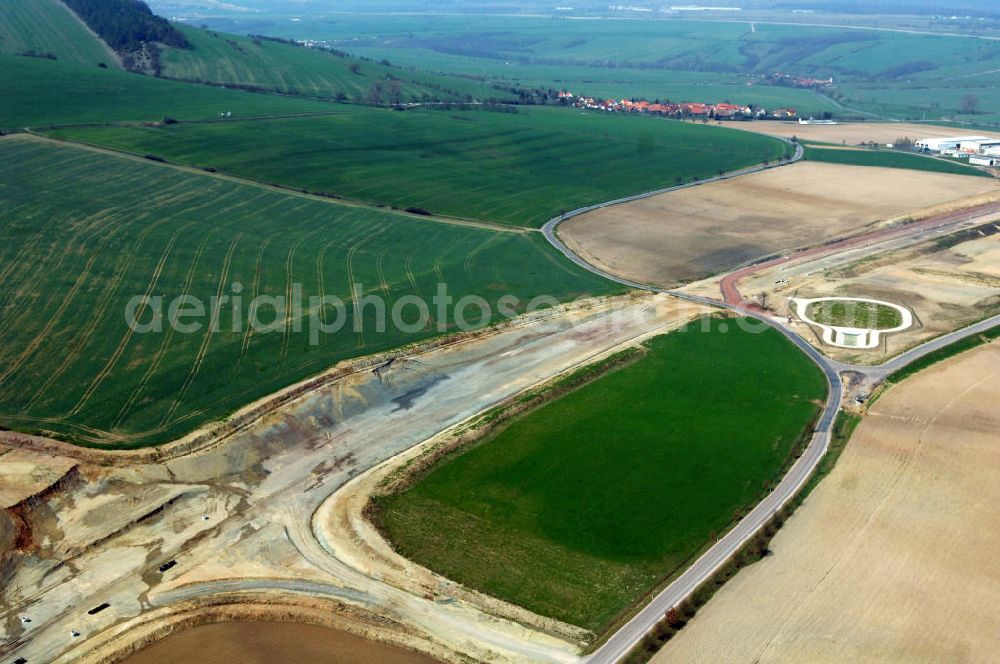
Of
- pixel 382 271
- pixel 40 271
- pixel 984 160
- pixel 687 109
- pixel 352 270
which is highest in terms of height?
pixel 687 109

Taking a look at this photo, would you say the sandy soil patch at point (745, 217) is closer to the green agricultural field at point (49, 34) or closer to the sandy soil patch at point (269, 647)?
the sandy soil patch at point (269, 647)

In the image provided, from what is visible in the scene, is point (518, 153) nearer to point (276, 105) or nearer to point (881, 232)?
point (276, 105)

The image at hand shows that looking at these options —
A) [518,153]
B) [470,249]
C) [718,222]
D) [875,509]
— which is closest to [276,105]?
[518,153]

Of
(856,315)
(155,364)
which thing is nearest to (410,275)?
(155,364)

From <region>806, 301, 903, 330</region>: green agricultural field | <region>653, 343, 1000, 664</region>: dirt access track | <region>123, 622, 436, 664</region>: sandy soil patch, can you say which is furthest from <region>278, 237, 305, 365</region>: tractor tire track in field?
<region>806, 301, 903, 330</region>: green agricultural field

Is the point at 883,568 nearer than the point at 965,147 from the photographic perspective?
Yes

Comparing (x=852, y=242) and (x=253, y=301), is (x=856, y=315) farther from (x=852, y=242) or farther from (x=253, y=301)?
(x=253, y=301)

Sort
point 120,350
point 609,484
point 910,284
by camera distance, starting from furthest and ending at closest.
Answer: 1. point 910,284
2. point 120,350
3. point 609,484

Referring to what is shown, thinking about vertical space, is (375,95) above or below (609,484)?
above

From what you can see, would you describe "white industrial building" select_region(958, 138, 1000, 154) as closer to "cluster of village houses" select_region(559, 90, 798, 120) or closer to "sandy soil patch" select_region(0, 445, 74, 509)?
"cluster of village houses" select_region(559, 90, 798, 120)
